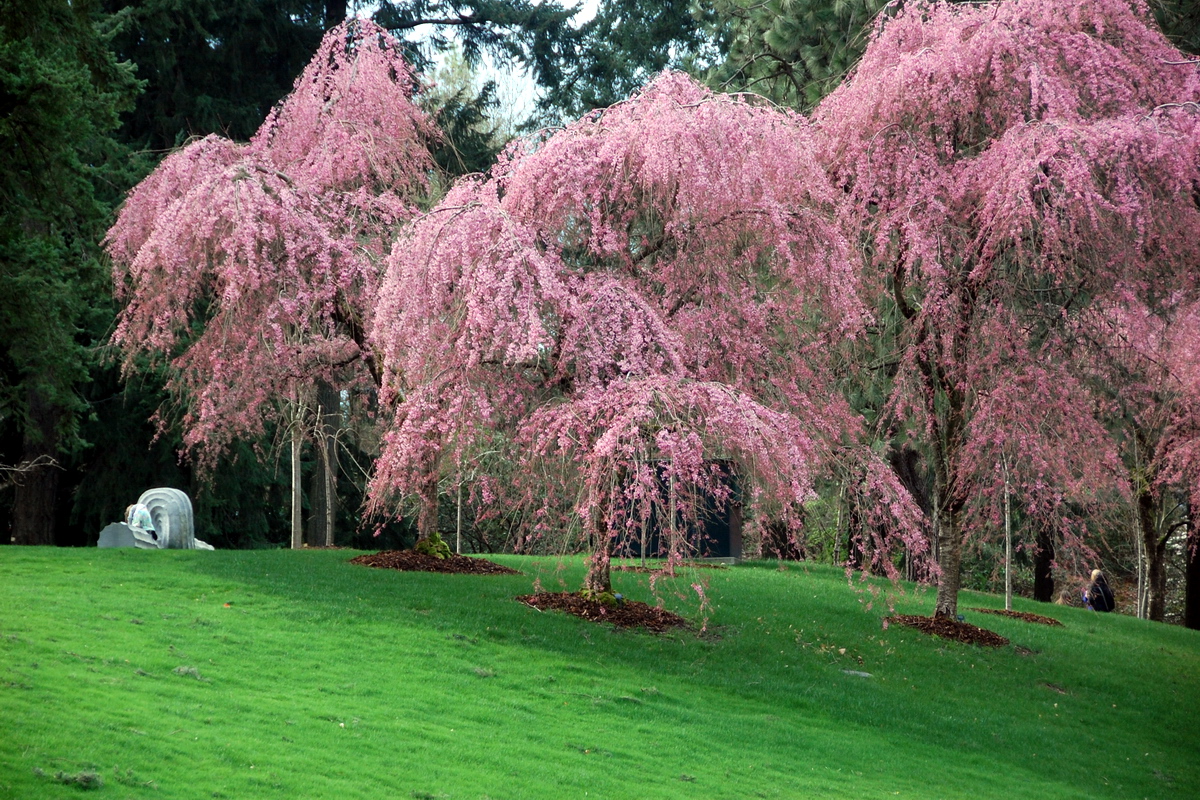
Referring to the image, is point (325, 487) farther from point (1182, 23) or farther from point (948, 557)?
point (1182, 23)

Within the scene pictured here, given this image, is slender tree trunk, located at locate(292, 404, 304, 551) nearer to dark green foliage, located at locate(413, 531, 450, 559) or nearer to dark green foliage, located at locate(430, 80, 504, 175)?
dark green foliage, located at locate(413, 531, 450, 559)

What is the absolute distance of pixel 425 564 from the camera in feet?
50.1

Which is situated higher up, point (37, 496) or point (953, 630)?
point (37, 496)

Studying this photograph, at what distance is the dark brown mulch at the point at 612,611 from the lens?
1284cm

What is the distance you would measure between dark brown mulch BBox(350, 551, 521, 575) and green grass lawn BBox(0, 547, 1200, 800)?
0.62 metres

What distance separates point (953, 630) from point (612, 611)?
5.26m

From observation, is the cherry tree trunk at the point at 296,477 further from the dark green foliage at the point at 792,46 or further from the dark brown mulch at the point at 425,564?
the dark green foliage at the point at 792,46

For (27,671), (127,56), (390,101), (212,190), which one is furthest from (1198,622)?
(127,56)

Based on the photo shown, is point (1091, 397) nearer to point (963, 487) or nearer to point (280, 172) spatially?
point (963, 487)

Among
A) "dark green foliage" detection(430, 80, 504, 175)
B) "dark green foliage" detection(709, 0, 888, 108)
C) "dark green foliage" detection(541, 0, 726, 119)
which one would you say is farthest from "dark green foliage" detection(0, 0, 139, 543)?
"dark green foliage" detection(541, 0, 726, 119)

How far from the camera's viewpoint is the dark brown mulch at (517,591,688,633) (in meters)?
12.8

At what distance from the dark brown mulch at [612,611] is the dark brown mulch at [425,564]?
211cm

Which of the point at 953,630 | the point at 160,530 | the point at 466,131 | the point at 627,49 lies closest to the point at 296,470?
the point at 160,530

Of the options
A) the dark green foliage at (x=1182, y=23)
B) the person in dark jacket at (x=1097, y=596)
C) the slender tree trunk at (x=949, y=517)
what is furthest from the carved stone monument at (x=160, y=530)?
the person in dark jacket at (x=1097, y=596)
